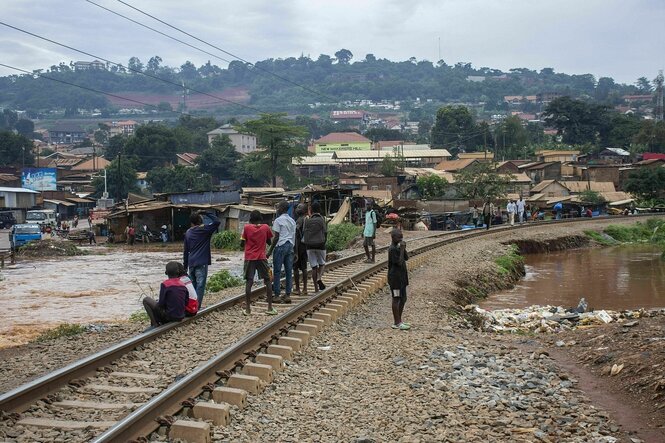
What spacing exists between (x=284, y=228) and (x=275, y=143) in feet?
194

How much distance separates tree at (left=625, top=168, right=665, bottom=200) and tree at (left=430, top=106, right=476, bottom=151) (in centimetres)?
5684

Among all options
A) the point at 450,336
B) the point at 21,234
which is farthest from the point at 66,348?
the point at 21,234

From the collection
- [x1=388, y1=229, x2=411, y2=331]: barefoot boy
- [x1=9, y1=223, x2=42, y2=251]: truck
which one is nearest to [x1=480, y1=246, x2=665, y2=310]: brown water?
[x1=388, y1=229, x2=411, y2=331]: barefoot boy

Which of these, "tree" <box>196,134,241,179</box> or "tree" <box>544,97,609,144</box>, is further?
"tree" <box>544,97,609,144</box>

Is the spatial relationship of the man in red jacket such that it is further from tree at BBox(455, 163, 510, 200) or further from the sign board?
the sign board

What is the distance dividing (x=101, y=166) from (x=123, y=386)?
95.6 m

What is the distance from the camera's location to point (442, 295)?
16.3m

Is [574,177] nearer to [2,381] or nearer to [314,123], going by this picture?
[2,381]

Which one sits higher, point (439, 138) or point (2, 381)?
point (439, 138)

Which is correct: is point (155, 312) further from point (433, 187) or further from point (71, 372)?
point (433, 187)

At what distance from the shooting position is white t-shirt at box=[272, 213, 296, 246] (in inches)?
456

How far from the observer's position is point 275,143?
70.1 metres

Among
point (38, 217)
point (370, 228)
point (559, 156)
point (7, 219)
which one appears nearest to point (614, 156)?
point (559, 156)

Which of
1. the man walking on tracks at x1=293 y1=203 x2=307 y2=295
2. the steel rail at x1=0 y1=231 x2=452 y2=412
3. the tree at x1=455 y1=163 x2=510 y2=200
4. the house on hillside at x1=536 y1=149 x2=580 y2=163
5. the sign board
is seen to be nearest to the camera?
the steel rail at x1=0 y1=231 x2=452 y2=412
